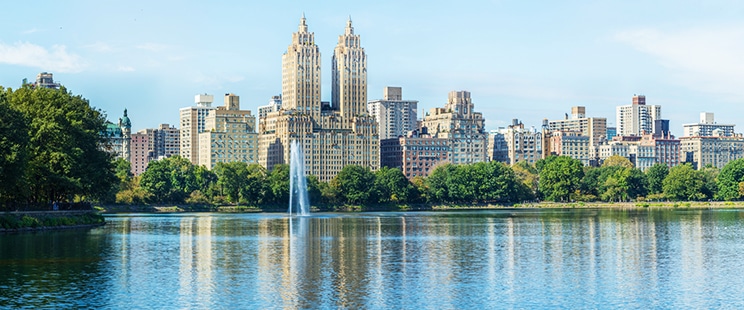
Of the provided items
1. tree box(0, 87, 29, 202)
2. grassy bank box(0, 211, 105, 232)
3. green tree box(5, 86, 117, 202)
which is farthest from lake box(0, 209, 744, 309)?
green tree box(5, 86, 117, 202)

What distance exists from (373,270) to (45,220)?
4928cm

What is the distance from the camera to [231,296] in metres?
50.9

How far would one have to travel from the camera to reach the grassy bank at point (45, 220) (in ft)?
305

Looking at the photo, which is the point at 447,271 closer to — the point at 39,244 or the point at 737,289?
the point at 737,289

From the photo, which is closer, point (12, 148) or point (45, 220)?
point (12, 148)

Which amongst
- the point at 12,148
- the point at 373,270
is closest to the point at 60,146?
the point at 12,148

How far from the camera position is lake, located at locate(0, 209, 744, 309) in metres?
49.7

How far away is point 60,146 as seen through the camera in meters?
104

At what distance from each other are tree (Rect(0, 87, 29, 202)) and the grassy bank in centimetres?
301

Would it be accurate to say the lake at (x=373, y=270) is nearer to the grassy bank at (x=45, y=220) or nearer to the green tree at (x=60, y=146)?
the grassy bank at (x=45, y=220)

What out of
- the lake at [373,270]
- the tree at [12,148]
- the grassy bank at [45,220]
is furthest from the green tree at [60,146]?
the lake at [373,270]

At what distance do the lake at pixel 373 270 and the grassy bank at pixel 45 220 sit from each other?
2865 mm

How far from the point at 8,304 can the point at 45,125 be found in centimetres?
5541

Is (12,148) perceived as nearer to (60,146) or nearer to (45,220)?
(45,220)
